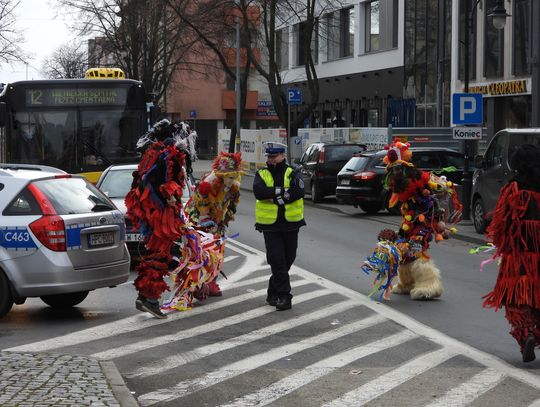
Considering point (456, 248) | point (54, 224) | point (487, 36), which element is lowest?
point (456, 248)

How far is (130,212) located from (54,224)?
2.52ft

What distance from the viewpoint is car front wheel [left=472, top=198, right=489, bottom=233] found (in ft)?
69.1

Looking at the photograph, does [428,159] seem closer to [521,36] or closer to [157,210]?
[521,36]

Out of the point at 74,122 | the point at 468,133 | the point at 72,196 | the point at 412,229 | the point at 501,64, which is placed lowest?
the point at 412,229

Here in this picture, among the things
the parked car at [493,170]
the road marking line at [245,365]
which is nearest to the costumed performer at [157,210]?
the road marking line at [245,365]

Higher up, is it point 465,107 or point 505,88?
point 505,88

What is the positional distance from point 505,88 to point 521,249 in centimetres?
2863

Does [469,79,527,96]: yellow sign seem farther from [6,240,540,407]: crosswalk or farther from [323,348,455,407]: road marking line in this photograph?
[323,348,455,407]: road marking line

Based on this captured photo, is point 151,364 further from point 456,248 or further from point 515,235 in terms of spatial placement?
point 456,248

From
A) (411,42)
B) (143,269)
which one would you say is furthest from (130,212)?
(411,42)

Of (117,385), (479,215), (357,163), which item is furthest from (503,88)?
(117,385)

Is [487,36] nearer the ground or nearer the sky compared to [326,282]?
nearer the sky

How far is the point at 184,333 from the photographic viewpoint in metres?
10.2

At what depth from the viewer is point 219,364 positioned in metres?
8.68
